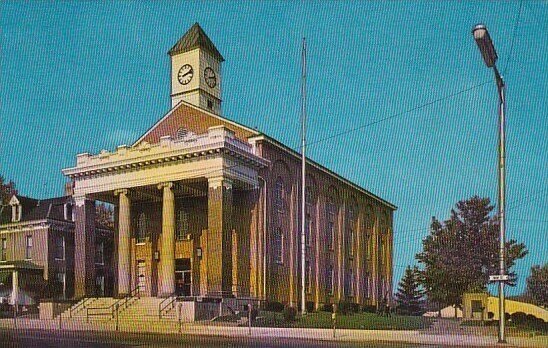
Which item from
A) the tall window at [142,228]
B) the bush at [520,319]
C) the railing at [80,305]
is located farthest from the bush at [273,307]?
the bush at [520,319]

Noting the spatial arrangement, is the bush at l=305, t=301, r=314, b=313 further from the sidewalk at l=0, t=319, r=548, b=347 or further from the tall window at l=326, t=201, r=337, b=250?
the sidewalk at l=0, t=319, r=548, b=347

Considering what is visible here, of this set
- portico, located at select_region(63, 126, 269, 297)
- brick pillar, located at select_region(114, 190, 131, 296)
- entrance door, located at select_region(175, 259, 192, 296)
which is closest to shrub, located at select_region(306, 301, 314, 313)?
portico, located at select_region(63, 126, 269, 297)

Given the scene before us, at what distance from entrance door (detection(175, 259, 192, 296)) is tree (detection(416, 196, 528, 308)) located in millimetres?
12807

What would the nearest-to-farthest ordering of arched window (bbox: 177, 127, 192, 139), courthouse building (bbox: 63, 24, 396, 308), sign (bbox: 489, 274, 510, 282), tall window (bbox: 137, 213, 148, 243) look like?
sign (bbox: 489, 274, 510, 282)
courthouse building (bbox: 63, 24, 396, 308)
arched window (bbox: 177, 127, 192, 139)
tall window (bbox: 137, 213, 148, 243)

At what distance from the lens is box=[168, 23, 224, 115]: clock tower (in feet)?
129

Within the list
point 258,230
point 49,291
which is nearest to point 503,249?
point 258,230

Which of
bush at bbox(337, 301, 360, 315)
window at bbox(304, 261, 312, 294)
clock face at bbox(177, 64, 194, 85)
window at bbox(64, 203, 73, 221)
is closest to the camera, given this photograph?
bush at bbox(337, 301, 360, 315)

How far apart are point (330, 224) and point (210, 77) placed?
13.0 metres

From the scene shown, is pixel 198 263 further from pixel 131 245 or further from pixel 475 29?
pixel 475 29

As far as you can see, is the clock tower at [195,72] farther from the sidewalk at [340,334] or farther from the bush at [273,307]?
the sidewalk at [340,334]

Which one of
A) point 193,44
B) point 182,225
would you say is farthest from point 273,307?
point 193,44

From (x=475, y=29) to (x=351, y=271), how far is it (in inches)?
1754

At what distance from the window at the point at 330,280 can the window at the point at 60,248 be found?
1674cm

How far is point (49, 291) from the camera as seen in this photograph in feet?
132
